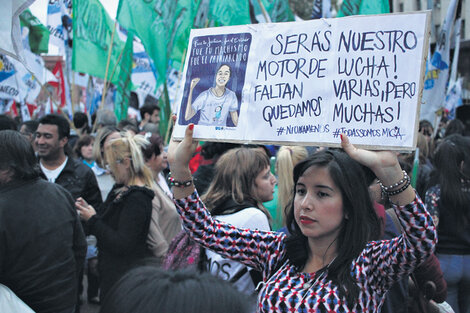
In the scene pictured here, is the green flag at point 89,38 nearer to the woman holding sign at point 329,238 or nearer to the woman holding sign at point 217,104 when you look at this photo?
the woman holding sign at point 217,104

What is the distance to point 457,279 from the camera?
13.2 feet

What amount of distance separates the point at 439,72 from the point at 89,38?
5.47 m

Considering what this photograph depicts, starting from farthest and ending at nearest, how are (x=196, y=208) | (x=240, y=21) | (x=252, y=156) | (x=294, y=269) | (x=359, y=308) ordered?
(x=240, y=21), (x=252, y=156), (x=196, y=208), (x=294, y=269), (x=359, y=308)

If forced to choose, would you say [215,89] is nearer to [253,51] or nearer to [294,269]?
[253,51]

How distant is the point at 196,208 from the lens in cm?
246

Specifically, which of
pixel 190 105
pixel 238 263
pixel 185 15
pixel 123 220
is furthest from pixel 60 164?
pixel 185 15

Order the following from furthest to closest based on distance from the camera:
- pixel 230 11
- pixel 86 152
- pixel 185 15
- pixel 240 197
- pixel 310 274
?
pixel 230 11 < pixel 185 15 < pixel 86 152 < pixel 240 197 < pixel 310 274

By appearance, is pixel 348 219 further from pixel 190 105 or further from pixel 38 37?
pixel 38 37

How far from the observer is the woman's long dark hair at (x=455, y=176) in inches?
161

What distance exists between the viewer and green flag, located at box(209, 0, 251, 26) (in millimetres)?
8672

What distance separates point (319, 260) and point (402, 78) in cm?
83

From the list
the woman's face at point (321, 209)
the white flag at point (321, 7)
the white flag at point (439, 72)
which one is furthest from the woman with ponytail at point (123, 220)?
the white flag at point (321, 7)

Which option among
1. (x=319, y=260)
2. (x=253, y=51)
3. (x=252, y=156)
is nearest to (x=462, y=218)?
(x=252, y=156)

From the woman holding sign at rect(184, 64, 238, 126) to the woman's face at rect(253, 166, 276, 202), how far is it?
3.60 ft
